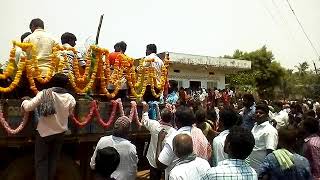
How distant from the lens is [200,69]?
25.9 metres

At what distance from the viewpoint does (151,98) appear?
23.3ft

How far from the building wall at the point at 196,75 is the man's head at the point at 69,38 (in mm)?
17669

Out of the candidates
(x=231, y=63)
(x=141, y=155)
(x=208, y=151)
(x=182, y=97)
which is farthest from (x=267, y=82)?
(x=208, y=151)

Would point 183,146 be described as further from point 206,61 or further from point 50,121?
point 206,61

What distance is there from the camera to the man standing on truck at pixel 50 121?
4.68m

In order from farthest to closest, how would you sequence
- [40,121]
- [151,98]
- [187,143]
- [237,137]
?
[151,98] → [40,121] → [187,143] → [237,137]

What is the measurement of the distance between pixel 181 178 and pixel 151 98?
160 inches

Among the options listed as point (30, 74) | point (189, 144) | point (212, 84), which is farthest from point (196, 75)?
point (189, 144)

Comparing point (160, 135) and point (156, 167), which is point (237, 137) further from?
point (156, 167)

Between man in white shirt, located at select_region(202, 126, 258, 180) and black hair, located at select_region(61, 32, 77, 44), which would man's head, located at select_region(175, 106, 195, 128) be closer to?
man in white shirt, located at select_region(202, 126, 258, 180)

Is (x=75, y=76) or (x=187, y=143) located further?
(x=75, y=76)

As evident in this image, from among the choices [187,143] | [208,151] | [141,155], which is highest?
[187,143]

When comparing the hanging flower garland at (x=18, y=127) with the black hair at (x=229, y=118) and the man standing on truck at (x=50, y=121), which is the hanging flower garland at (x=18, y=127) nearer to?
the man standing on truck at (x=50, y=121)

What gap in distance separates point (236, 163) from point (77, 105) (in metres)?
3.10
